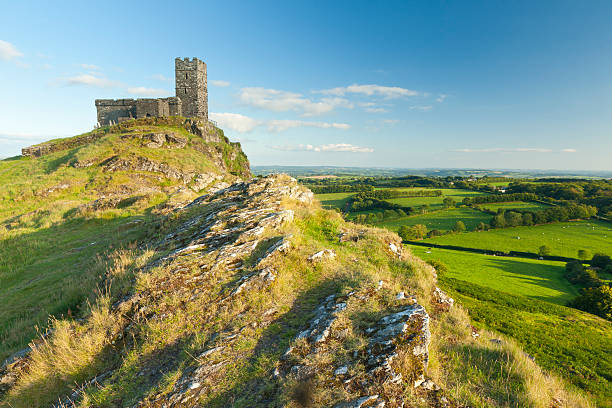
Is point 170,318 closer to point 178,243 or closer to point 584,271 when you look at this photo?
point 178,243

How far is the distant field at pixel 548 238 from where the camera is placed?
226ft

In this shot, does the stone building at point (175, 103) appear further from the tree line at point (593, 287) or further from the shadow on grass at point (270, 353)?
the tree line at point (593, 287)

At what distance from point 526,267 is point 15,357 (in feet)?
270

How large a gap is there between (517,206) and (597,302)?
8522cm

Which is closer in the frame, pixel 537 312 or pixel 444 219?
pixel 537 312

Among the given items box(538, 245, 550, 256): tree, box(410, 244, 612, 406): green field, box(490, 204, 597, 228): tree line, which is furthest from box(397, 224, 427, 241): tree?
box(538, 245, 550, 256): tree

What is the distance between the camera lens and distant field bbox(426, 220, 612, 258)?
2717 inches

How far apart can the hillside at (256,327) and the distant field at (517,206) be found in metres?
128

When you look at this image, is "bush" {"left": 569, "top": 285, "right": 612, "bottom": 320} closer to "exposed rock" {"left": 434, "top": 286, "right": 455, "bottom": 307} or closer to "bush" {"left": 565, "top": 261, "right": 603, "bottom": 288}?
"bush" {"left": 565, "top": 261, "right": 603, "bottom": 288}

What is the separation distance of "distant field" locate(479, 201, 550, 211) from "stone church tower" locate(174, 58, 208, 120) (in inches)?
4855

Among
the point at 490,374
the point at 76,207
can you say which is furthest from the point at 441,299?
the point at 76,207

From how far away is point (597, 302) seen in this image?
38.3 m

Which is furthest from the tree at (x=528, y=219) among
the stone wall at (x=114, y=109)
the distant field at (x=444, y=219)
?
the stone wall at (x=114, y=109)

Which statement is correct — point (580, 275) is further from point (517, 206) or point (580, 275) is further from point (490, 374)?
point (490, 374)
